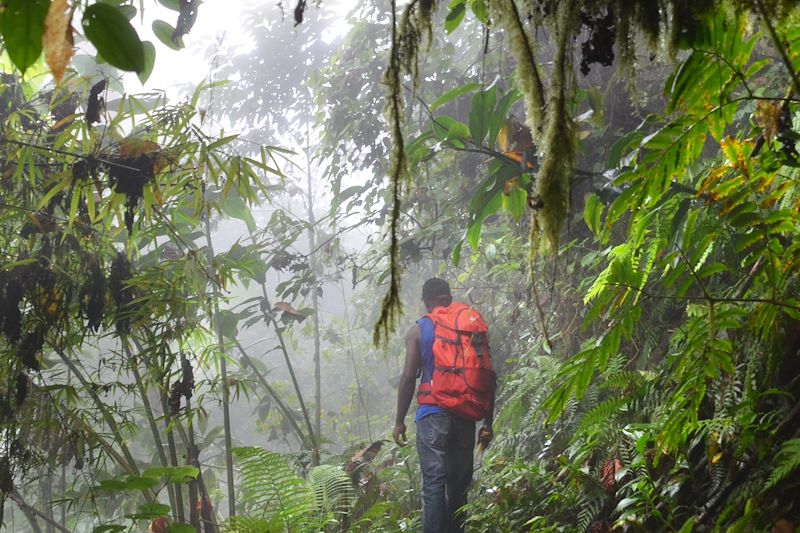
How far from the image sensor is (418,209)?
623 centimetres

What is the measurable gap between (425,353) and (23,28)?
3241 mm

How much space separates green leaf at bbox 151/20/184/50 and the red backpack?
2270 millimetres

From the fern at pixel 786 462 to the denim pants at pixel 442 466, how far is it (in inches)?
82.9

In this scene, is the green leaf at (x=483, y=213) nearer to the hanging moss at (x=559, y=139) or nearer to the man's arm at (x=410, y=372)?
the hanging moss at (x=559, y=139)

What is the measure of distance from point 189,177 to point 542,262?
9.03 ft

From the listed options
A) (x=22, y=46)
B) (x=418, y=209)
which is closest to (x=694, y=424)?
(x=22, y=46)

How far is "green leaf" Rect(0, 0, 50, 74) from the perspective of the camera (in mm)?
684

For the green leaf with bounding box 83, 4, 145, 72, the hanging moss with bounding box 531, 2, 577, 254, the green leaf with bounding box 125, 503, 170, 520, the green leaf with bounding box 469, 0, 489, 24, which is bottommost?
the green leaf with bounding box 125, 503, 170, 520

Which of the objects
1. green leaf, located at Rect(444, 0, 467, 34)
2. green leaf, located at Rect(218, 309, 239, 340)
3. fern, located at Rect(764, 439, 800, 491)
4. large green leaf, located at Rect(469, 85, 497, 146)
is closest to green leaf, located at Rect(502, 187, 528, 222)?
large green leaf, located at Rect(469, 85, 497, 146)

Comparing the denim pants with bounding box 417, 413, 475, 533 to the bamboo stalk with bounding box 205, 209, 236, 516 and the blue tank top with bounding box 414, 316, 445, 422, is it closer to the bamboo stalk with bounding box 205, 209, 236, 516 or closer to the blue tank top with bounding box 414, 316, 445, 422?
the blue tank top with bounding box 414, 316, 445, 422

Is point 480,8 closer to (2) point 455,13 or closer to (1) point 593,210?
(2) point 455,13

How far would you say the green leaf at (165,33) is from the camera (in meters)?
2.05

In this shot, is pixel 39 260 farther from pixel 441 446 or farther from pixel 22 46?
pixel 22 46

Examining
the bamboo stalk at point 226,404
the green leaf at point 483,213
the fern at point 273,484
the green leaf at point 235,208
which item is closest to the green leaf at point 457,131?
the green leaf at point 483,213
